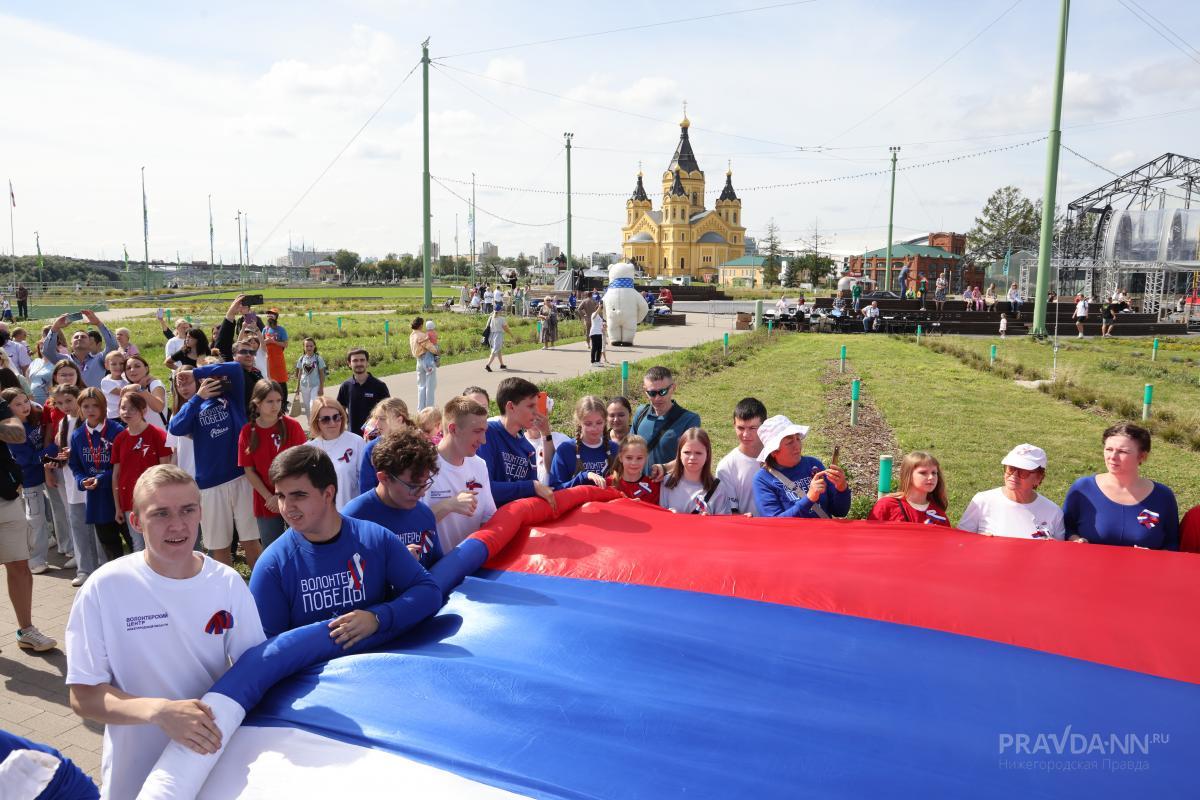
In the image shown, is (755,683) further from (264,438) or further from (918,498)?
(264,438)

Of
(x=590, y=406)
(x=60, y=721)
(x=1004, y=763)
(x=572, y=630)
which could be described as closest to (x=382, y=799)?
(x=572, y=630)

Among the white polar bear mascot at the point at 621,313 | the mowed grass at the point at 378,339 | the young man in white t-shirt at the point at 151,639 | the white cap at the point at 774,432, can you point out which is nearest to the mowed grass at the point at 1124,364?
the white polar bear mascot at the point at 621,313

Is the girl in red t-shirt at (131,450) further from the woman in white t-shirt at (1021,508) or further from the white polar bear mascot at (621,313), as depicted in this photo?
the white polar bear mascot at (621,313)

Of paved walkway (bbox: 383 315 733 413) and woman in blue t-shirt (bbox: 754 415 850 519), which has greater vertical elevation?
woman in blue t-shirt (bbox: 754 415 850 519)

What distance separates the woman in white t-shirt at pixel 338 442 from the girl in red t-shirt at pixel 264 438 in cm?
15

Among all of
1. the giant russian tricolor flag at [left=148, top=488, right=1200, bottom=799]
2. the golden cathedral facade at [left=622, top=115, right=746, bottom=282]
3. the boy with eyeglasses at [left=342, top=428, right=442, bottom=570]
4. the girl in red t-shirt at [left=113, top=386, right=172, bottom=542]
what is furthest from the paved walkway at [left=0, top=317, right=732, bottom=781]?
the golden cathedral facade at [left=622, top=115, right=746, bottom=282]

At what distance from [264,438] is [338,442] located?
549 mm

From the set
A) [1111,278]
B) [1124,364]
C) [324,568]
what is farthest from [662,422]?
[1111,278]

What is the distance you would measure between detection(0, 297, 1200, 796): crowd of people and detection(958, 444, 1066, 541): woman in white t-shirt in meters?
0.01

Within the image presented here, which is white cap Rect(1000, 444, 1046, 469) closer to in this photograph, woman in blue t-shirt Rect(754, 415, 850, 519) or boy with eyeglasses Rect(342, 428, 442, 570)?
woman in blue t-shirt Rect(754, 415, 850, 519)

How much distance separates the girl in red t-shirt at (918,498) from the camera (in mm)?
5270

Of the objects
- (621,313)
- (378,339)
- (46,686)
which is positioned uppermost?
(621,313)

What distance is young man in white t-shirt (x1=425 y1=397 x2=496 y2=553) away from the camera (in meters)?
4.77

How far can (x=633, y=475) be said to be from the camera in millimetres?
5871
